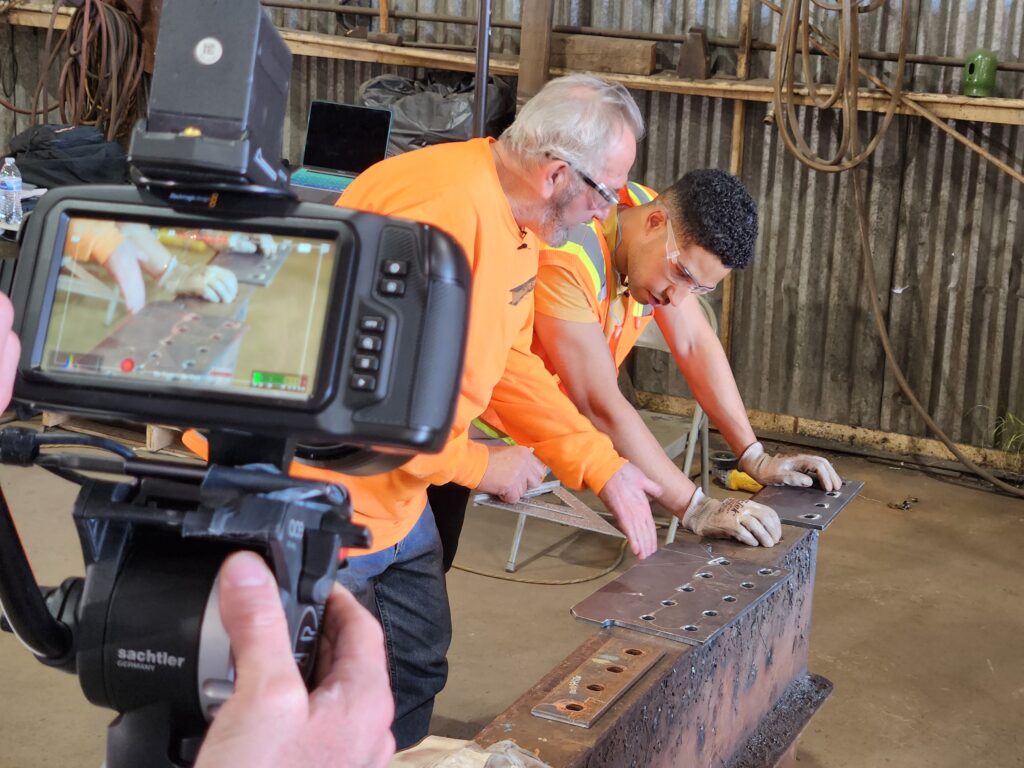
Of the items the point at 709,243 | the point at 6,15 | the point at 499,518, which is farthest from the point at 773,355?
the point at 6,15

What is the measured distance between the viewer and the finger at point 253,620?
0.78 meters

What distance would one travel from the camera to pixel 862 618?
4.09 metres

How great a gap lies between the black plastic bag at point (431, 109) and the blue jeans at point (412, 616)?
3212mm

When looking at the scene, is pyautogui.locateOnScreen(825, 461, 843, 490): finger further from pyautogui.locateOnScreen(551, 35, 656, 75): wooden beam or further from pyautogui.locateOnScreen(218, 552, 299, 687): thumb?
pyautogui.locateOnScreen(551, 35, 656, 75): wooden beam

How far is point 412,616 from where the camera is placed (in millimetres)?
2525

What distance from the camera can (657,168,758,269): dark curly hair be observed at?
107 inches

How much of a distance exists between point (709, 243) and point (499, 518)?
8.14 ft

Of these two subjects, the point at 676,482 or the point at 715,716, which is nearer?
the point at 715,716

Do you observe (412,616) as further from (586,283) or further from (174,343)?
(174,343)

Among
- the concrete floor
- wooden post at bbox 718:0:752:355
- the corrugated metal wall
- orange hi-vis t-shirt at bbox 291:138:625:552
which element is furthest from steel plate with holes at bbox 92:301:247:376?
the corrugated metal wall

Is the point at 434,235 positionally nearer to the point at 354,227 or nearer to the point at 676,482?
the point at 354,227

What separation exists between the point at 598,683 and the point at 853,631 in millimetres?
2569
